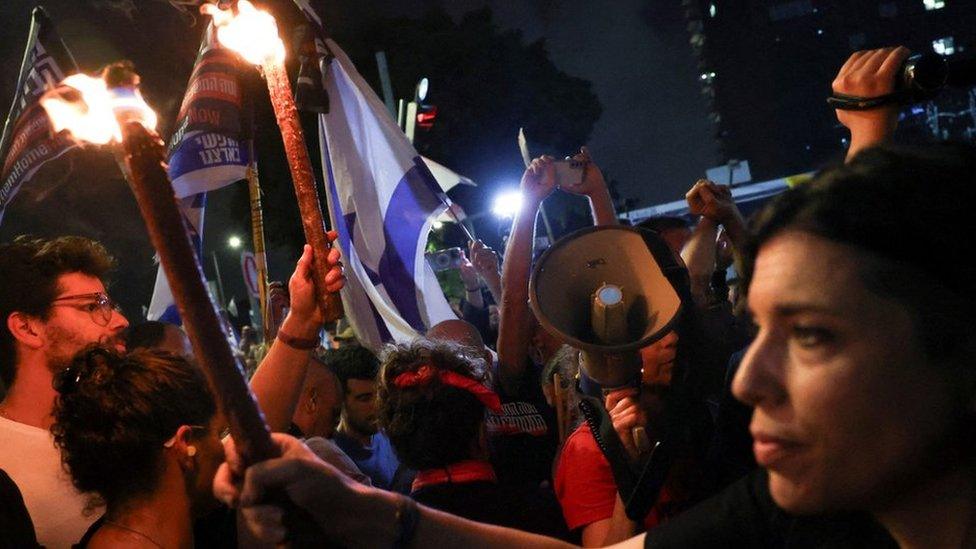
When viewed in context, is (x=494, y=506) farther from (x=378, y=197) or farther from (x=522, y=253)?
(x=378, y=197)

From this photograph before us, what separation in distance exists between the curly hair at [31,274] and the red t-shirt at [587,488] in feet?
6.78

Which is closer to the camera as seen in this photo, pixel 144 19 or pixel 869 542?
pixel 869 542

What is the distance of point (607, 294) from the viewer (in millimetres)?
2953

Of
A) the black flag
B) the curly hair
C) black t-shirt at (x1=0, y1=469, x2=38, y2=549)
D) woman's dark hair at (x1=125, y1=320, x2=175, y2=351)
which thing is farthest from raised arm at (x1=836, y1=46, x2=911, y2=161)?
the black flag

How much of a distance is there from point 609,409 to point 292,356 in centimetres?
115

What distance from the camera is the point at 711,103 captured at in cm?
6150

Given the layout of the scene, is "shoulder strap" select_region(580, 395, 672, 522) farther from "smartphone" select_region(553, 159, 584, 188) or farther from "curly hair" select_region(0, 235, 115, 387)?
"curly hair" select_region(0, 235, 115, 387)

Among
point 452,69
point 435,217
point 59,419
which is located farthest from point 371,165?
point 452,69

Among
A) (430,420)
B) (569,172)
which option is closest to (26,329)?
(430,420)

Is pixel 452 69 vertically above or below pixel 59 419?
above

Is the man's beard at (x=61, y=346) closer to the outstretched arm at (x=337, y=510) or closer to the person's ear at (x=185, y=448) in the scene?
the person's ear at (x=185, y=448)

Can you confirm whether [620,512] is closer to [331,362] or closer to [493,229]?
[331,362]

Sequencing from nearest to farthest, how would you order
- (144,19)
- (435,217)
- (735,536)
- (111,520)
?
(735,536)
(111,520)
(435,217)
(144,19)

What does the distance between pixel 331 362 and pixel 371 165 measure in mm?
1584
